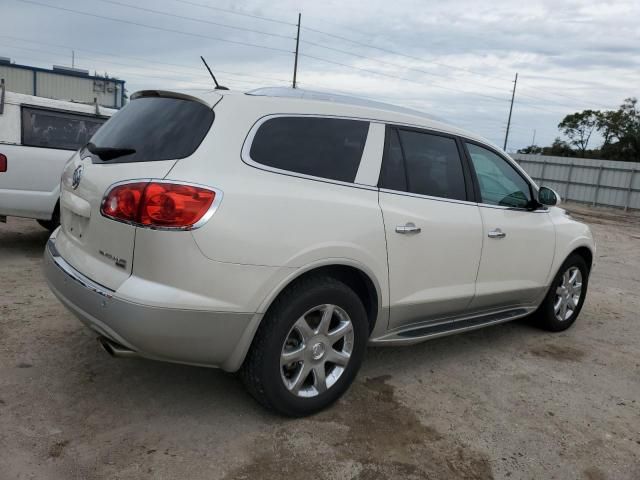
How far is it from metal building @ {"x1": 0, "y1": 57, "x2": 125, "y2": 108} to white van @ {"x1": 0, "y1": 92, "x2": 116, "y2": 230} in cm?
3284

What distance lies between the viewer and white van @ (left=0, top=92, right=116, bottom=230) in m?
6.07

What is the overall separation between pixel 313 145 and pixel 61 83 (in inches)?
1608

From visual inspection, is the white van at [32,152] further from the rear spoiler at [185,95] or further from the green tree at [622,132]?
the green tree at [622,132]

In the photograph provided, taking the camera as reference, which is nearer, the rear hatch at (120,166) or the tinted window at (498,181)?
the rear hatch at (120,166)

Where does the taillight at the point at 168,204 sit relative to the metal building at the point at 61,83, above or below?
below

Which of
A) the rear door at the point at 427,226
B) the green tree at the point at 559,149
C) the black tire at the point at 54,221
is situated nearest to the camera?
the rear door at the point at 427,226

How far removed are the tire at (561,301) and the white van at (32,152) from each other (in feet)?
16.9

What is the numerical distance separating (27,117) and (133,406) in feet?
14.5

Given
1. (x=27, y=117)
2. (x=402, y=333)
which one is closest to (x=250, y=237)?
(x=402, y=333)

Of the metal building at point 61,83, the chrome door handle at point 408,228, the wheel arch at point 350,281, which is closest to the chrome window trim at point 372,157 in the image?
the chrome door handle at point 408,228

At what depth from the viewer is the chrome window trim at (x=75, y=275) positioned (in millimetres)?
2713

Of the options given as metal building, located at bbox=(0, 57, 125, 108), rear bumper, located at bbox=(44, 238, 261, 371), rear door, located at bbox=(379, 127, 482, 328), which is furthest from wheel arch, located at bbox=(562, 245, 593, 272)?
metal building, located at bbox=(0, 57, 125, 108)

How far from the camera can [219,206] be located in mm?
2643

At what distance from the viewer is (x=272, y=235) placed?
277cm
